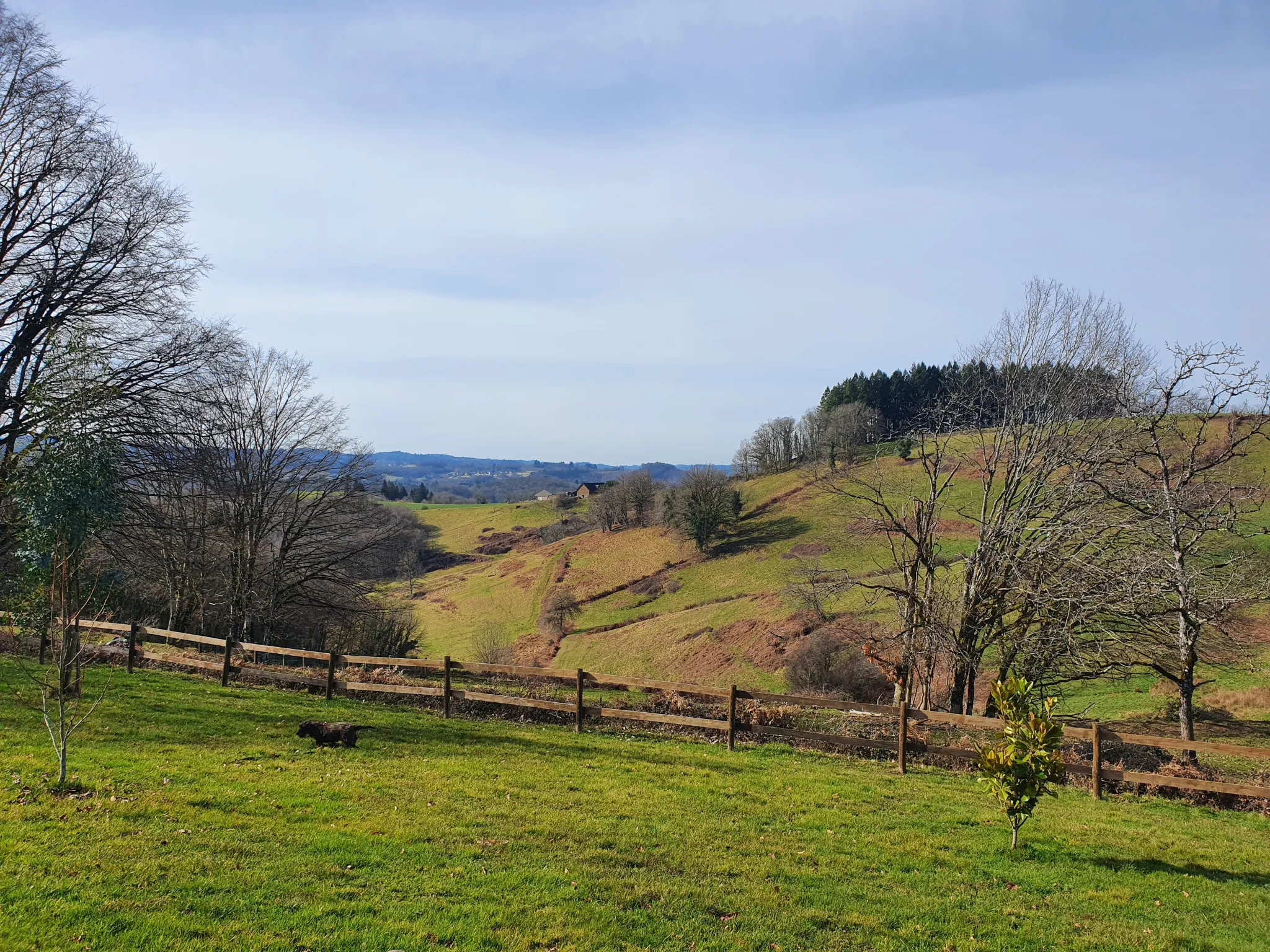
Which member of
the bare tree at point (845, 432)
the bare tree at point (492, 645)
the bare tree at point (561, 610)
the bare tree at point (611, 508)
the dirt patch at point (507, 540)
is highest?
the bare tree at point (845, 432)

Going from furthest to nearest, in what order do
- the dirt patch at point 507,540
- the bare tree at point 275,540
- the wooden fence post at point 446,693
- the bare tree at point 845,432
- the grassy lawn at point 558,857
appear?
the dirt patch at point 507,540 → the bare tree at point 845,432 → the bare tree at point 275,540 → the wooden fence post at point 446,693 → the grassy lawn at point 558,857

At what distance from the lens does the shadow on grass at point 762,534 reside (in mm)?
59875

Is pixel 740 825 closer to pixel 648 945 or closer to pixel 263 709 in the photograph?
pixel 648 945

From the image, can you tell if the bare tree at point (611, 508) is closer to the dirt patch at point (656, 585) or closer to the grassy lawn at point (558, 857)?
the dirt patch at point (656, 585)

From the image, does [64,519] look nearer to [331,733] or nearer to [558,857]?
[331,733]

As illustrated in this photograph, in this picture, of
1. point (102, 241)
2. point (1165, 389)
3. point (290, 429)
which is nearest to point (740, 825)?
point (1165, 389)

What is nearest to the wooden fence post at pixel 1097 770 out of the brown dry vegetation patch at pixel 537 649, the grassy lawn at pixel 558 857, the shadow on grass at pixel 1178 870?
the grassy lawn at pixel 558 857

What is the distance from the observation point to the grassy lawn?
5621 mm

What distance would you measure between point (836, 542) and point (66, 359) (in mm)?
48669

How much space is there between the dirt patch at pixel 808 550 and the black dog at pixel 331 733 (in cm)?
4171

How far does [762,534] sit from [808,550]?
335 inches

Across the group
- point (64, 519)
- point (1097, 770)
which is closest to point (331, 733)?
point (64, 519)

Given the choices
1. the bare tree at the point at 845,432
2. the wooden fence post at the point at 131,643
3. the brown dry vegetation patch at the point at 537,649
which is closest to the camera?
the wooden fence post at the point at 131,643

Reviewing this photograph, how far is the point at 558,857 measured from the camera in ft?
23.7
